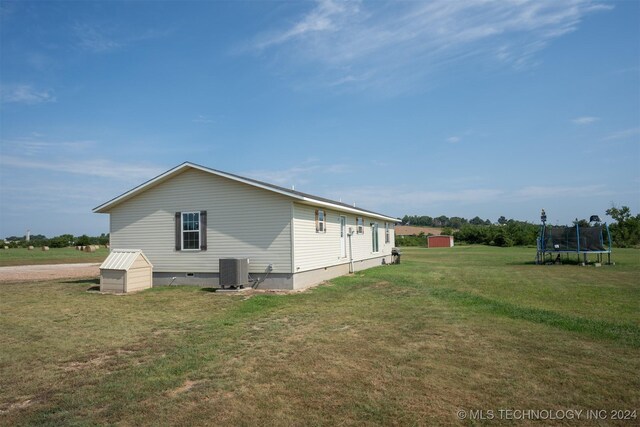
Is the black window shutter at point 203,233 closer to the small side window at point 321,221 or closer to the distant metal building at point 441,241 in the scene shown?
the small side window at point 321,221

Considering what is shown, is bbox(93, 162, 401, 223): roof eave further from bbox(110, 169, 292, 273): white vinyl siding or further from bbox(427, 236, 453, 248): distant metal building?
bbox(427, 236, 453, 248): distant metal building

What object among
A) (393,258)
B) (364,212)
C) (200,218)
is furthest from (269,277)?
(393,258)

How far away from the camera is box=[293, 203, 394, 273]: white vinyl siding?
545 inches

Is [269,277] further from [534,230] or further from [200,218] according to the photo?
[534,230]

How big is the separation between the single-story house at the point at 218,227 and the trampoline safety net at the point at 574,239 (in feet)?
50.1

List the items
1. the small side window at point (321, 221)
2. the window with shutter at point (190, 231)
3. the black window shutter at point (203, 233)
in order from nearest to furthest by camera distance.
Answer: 1. the black window shutter at point (203, 233)
2. the window with shutter at point (190, 231)
3. the small side window at point (321, 221)

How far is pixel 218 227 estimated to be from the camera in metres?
14.4

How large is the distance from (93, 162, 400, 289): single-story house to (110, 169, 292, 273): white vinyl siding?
32mm

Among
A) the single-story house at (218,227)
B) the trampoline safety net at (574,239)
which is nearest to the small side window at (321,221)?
the single-story house at (218,227)

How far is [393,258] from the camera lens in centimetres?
2830

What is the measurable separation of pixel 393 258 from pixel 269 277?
1606 cm

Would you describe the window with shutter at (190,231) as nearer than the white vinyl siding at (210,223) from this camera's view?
No

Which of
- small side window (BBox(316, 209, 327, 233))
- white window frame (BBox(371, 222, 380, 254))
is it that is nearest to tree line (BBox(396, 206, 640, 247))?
white window frame (BBox(371, 222, 380, 254))

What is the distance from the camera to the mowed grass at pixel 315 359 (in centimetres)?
432
